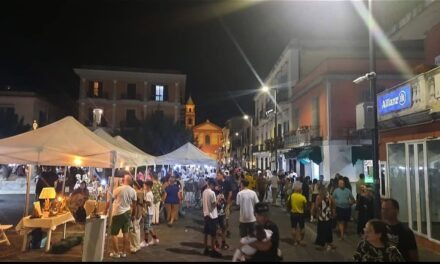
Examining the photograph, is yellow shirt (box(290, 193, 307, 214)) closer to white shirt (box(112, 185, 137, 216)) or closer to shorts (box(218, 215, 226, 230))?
shorts (box(218, 215, 226, 230))

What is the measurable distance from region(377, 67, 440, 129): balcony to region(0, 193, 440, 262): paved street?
3187mm

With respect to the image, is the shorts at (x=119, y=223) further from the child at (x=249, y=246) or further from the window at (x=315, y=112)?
the window at (x=315, y=112)

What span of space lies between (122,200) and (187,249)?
2153 millimetres

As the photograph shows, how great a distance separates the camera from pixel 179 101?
5303cm

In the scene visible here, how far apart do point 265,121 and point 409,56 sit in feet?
77.9

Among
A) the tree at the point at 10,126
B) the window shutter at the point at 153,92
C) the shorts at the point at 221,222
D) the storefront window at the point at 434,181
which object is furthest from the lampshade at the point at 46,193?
the window shutter at the point at 153,92

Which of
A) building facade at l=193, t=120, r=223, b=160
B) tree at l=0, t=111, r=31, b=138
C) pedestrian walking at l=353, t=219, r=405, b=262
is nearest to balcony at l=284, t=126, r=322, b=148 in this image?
pedestrian walking at l=353, t=219, r=405, b=262

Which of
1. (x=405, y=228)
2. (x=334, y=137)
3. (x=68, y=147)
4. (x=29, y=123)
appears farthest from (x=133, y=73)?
(x=405, y=228)

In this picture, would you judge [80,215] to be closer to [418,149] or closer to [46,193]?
[46,193]

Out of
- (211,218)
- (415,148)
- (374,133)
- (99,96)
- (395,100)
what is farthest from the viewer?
(99,96)

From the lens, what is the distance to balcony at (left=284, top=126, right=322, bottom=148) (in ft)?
80.9

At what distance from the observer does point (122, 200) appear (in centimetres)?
884

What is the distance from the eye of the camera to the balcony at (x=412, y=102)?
8.70m

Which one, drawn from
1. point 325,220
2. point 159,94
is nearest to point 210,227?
point 325,220
